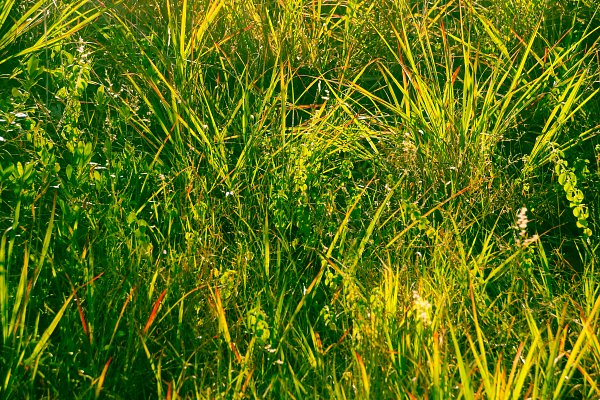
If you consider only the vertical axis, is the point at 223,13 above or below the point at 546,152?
above

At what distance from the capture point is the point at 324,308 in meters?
1.93

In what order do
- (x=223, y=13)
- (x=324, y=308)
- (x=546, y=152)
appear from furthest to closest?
(x=223, y=13) → (x=546, y=152) → (x=324, y=308)

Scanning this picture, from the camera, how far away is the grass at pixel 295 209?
1766 mm

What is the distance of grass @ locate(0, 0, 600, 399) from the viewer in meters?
1.77

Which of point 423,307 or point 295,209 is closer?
point 423,307

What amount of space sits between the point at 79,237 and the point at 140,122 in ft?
1.90

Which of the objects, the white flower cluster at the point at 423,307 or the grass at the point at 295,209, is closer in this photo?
the white flower cluster at the point at 423,307

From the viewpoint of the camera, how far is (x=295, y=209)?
220 centimetres

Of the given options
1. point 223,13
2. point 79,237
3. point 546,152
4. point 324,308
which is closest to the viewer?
point 324,308

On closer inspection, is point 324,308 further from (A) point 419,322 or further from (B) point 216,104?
(B) point 216,104

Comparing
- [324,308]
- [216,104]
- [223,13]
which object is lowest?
[324,308]

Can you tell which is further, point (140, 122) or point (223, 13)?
point (223, 13)

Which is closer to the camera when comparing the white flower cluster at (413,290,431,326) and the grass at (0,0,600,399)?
the white flower cluster at (413,290,431,326)

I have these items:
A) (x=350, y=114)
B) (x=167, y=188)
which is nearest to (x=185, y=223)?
(x=167, y=188)
